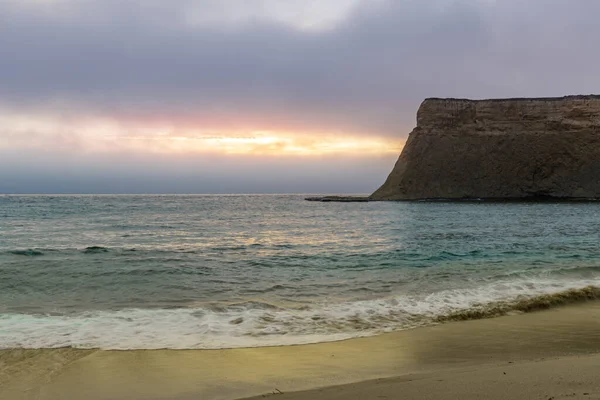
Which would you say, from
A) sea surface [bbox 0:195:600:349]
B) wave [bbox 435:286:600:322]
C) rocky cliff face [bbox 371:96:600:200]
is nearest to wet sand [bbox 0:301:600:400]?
sea surface [bbox 0:195:600:349]

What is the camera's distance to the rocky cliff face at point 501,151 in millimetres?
83250

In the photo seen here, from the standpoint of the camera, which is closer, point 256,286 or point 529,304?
point 529,304

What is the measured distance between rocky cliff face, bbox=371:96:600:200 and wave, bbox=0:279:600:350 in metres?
80.8

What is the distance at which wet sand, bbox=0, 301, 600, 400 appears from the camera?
4.02m

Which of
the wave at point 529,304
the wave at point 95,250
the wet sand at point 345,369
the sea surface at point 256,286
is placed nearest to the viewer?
the wet sand at point 345,369

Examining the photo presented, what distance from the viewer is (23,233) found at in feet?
77.7

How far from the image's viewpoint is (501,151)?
88.0m

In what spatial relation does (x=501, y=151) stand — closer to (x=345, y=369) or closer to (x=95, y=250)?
(x=95, y=250)

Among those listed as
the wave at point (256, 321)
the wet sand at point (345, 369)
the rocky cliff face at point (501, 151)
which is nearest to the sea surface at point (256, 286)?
the wave at point (256, 321)

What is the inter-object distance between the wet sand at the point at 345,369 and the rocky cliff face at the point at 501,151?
8399 cm

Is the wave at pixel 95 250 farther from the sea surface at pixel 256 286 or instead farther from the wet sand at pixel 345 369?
the wet sand at pixel 345 369

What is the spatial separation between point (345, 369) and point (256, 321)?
2.76 meters

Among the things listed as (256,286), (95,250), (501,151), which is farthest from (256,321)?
(501,151)

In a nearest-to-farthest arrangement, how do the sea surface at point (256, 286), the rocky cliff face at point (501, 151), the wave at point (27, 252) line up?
1. the sea surface at point (256, 286)
2. the wave at point (27, 252)
3. the rocky cliff face at point (501, 151)
